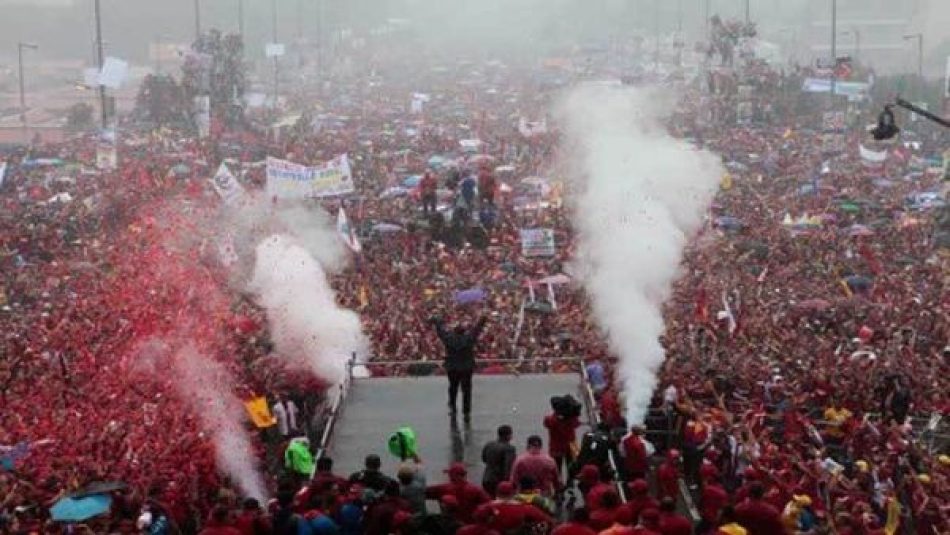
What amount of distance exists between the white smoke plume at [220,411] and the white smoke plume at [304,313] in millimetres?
1419

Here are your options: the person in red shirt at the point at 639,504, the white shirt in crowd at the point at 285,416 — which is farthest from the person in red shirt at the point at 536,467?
the white shirt in crowd at the point at 285,416

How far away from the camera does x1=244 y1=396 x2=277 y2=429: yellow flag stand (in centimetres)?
1369

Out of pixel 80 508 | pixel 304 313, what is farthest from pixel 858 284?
pixel 80 508

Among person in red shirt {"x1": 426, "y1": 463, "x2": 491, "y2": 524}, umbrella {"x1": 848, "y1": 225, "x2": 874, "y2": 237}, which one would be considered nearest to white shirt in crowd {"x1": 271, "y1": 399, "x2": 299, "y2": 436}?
person in red shirt {"x1": 426, "y1": 463, "x2": 491, "y2": 524}

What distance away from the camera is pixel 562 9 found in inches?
5423

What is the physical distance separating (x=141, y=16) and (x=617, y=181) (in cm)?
8832

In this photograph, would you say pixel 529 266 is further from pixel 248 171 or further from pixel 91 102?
pixel 91 102

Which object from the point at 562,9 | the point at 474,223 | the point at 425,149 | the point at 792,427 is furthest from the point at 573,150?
the point at 562,9

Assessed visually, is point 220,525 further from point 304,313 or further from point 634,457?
point 304,313

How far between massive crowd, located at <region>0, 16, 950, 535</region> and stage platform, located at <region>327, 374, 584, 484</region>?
579 millimetres

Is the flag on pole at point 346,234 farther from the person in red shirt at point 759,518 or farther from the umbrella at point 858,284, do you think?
the person in red shirt at point 759,518

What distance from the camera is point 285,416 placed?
46.1ft

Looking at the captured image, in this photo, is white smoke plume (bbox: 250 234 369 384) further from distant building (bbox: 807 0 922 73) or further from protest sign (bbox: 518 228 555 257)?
distant building (bbox: 807 0 922 73)

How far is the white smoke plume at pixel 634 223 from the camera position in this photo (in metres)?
16.2
